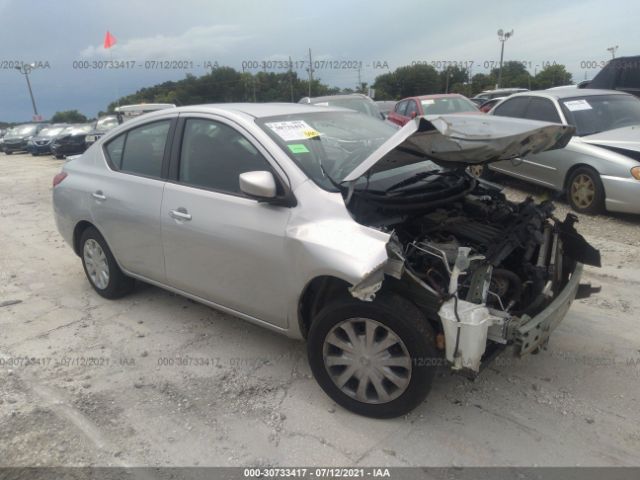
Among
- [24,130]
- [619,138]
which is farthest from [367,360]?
[24,130]

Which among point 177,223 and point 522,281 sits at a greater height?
point 177,223

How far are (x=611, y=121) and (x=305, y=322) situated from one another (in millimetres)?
6079

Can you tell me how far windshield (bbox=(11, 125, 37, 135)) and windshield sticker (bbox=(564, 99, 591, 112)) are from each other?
26925mm

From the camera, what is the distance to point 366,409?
281 centimetres

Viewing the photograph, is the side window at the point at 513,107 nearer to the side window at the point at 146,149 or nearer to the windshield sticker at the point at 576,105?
the windshield sticker at the point at 576,105

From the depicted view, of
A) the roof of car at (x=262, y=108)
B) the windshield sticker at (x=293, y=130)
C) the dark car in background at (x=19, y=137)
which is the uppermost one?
the roof of car at (x=262, y=108)

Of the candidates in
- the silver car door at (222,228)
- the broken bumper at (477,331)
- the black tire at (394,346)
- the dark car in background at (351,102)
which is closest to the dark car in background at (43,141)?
the dark car in background at (351,102)

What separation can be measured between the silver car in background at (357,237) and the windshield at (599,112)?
4052 millimetres

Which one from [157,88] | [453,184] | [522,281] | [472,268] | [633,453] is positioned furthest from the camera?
[157,88]

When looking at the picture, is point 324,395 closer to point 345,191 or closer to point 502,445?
point 502,445

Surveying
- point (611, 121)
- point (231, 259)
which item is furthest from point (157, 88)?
point (231, 259)

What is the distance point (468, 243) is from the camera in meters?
3.03

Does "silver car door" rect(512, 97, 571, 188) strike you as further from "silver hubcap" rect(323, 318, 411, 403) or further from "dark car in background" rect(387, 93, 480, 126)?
"silver hubcap" rect(323, 318, 411, 403)

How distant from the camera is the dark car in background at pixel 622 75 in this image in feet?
31.9
